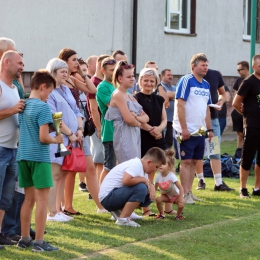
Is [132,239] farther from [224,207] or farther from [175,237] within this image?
[224,207]

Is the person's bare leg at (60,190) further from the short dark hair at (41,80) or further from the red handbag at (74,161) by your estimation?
the short dark hair at (41,80)

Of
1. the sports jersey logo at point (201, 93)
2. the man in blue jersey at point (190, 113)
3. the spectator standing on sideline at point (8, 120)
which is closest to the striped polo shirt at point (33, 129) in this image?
the spectator standing on sideline at point (8, 120)

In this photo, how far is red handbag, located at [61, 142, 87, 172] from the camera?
8.95 meters

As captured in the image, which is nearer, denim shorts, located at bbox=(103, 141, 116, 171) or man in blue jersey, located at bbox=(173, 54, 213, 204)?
denim shorts, located at bbox=(103, 141, 116, 171)

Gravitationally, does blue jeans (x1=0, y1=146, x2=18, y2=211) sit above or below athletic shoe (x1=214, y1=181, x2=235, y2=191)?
above

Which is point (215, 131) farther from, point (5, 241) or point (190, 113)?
point (5, 241)

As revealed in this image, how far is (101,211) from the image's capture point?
977 centimetres

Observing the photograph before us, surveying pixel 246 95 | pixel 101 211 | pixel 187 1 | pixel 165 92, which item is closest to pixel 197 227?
pixel 101 211

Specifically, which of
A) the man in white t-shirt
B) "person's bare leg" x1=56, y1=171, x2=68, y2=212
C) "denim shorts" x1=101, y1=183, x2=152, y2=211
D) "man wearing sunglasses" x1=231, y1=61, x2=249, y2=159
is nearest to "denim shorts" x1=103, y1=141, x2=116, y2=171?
"person's bare leg" x1=56, y1=171, x2=68, y2=212

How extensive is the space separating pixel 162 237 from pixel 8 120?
82.5 inches

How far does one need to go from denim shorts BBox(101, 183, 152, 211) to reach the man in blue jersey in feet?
6.01

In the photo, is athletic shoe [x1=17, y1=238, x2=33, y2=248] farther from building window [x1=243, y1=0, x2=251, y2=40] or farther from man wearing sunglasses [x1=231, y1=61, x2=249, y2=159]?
building window [x1=243, y1=0, x2=251, y2=40]

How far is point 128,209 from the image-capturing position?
8781 mm

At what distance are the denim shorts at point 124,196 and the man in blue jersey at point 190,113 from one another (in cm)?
183
